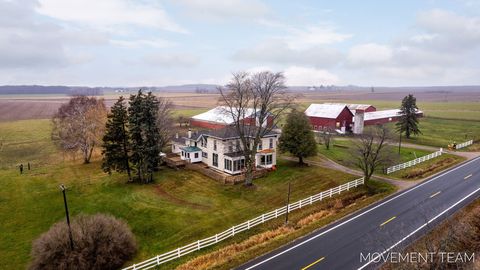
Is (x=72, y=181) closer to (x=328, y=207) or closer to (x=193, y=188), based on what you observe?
(x=193, y=188)

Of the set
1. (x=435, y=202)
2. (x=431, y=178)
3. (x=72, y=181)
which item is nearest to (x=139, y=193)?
(x=72, y=181)

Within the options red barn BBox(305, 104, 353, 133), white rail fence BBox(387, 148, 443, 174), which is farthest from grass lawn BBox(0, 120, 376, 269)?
red barn BBox(305, 104, 353, 133)

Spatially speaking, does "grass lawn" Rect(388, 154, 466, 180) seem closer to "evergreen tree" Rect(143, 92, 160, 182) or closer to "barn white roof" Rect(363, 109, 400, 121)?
"evergreen tree" Rect(143, 92, 160, 182)

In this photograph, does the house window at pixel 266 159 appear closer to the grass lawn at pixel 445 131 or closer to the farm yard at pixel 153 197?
the farm yard at pixel 153 197

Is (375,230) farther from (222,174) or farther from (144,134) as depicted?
(144,134)

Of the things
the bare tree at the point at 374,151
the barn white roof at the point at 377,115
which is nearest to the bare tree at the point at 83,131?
the bare tree at the point at 374,151

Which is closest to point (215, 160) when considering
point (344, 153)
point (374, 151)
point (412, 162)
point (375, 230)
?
point (374, 151)
